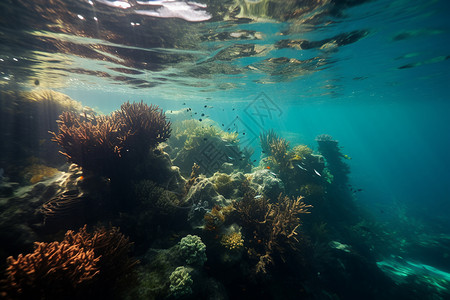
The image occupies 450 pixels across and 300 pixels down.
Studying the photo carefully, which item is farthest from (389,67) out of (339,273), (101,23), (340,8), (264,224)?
(101,23)

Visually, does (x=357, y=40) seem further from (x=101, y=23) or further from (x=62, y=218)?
(x=62, y=218)

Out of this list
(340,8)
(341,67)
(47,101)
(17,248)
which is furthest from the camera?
(341,67)

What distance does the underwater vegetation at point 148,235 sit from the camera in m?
3.85

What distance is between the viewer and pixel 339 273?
28.5 feet

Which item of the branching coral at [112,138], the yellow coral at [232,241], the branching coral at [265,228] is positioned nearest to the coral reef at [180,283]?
the yellow coral at [232,241]

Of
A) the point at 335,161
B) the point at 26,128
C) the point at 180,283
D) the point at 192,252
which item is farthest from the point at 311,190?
the point at 26,128

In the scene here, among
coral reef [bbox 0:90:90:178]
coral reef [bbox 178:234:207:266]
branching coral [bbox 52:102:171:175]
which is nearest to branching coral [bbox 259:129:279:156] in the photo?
branching coral [bbox 52:102:171:175]

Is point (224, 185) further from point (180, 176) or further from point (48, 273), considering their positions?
point (48, 273)

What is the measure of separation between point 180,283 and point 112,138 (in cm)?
538

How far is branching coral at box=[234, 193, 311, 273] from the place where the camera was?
6191 mm

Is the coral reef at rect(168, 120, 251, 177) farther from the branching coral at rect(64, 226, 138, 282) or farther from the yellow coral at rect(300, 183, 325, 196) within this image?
the branching coral at rect(64, 226, 138, 282)

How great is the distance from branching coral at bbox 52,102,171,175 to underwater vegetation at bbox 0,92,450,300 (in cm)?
4

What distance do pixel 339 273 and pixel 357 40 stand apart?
14.0 meters

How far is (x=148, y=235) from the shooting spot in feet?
19.1
